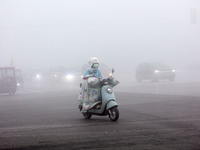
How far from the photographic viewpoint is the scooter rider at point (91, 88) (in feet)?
33.6

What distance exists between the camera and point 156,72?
32.7m

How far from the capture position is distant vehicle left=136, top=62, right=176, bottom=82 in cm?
3272

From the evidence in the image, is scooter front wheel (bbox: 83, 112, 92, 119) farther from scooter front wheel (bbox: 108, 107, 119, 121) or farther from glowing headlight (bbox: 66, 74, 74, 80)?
glowing headlight (bbox: 66, 74, 74, 80)

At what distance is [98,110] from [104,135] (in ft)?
9.24

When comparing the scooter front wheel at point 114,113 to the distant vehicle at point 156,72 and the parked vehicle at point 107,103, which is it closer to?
the parked vehicle at point 107,103

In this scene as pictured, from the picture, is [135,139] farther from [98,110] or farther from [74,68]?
[74,68]

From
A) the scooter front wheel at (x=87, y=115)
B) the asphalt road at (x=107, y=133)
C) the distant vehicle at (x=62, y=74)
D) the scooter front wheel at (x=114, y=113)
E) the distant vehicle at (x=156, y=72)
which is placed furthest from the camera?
the distant vehicle at (x=62, y=74)

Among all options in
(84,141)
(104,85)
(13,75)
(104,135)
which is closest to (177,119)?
(104,85)

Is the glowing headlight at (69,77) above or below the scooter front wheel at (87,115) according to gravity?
below

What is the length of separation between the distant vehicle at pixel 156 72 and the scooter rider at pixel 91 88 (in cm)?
2249

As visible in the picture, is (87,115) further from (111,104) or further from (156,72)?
(156,72)

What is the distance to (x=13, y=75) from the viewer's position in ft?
95.4

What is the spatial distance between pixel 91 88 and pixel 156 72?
74.9ft

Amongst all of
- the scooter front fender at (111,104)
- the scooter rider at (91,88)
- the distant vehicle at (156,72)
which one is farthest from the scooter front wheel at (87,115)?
the distant vehicle at (156,72)
